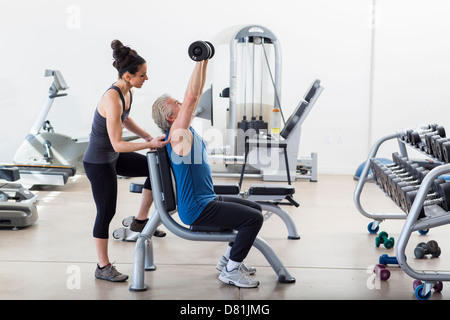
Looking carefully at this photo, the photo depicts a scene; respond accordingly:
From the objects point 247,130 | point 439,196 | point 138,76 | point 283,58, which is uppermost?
point 283,58

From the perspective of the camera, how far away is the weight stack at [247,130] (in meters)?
6.44

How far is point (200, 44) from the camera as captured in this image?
2270 mm

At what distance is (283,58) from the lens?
685cm

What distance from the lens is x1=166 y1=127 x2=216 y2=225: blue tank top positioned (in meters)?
2.61

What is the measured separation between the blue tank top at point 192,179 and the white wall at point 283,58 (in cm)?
438

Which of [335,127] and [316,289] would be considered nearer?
[316,289]

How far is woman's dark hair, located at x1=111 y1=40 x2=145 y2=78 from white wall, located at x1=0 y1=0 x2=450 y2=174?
4150mm

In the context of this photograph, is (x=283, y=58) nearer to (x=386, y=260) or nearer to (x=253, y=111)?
(x=253, y=111)

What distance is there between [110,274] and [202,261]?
0.62 m

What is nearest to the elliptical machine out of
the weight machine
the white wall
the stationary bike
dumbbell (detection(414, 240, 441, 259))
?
the stationary bike

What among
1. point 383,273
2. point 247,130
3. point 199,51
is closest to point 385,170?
point 383,273

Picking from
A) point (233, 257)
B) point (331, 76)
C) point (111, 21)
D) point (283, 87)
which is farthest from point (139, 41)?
point (233, 257)

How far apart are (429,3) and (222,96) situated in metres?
2.68

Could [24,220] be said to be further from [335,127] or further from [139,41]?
[335,127]
